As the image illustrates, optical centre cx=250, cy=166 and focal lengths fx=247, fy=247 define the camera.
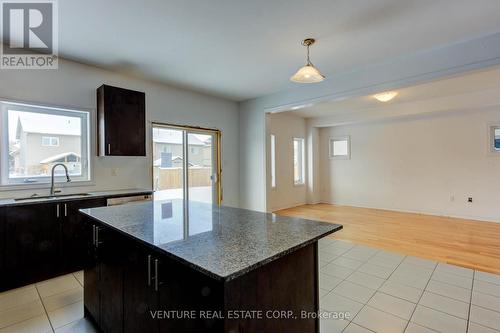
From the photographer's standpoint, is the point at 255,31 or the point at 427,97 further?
the point at 427,97

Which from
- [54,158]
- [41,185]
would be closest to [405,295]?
[41,185]

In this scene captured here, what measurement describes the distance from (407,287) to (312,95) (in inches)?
125

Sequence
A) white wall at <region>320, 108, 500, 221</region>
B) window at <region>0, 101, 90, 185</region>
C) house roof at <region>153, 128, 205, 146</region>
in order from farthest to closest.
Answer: white wall at <region>320, 108, 500, 221</region> → house roof at <region>153, 128, 205, 146</region> → window at <region>0, 101, 90, 185</region>

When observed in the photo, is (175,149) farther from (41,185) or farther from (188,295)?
(188,295)

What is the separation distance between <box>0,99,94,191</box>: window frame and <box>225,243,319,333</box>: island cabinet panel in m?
3.36

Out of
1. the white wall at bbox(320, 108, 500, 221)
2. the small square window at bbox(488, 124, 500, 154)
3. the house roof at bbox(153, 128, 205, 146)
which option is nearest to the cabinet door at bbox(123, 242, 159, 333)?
the house roof at bbox(153, 128, 205, 146)

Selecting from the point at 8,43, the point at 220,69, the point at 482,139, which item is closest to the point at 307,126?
the point at 482,139

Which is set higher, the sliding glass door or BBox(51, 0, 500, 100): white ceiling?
BBox(51, 0, 500, 100): white ceiling

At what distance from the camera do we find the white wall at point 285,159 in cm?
677

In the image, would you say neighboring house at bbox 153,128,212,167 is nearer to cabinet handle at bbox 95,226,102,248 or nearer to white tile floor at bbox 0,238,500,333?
white tile floor at bbox 0,238,500,333

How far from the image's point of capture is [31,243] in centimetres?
267

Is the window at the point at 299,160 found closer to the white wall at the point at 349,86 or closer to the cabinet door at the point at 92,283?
the white wall at the point at 349,86

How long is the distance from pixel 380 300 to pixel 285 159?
495 cm

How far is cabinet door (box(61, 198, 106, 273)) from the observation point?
Result: 114 inches
